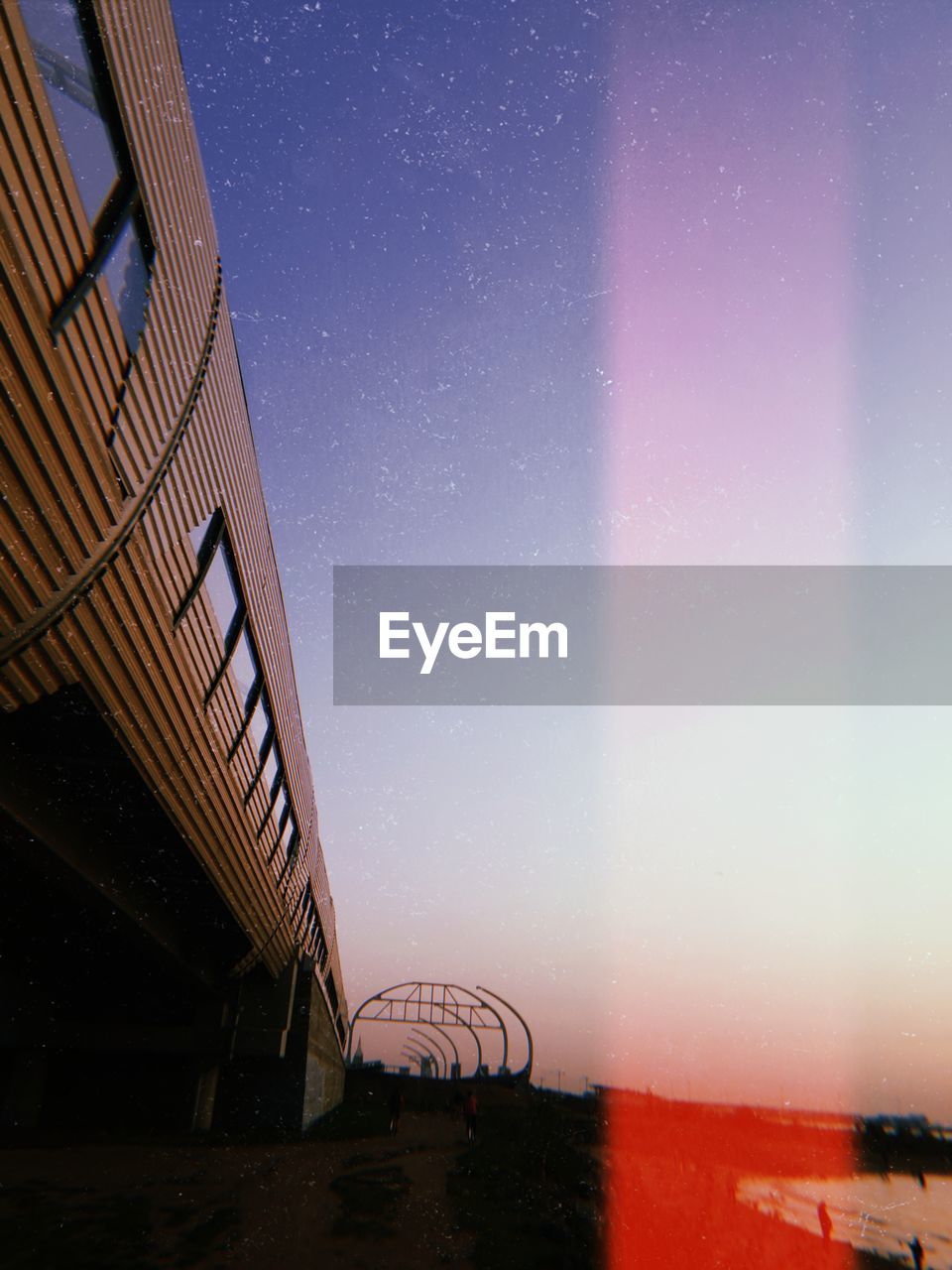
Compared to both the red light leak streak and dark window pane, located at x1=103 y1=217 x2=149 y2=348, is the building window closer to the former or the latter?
dark window pane, located at x1=103 y1=217 x2=149 y2=348

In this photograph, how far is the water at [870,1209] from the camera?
27.6m

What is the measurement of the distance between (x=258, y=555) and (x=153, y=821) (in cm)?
304

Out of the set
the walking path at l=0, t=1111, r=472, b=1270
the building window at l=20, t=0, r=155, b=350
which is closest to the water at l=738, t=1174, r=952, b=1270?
the walking path at l=0, t=1111, r=472, b=1270

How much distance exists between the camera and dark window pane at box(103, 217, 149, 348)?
420 centimetres

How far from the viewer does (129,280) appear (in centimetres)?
441

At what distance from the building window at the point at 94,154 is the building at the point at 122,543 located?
0.05 ft

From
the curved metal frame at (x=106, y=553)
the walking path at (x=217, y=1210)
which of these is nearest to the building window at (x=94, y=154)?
the curved metal frame at (x=106, y=553)

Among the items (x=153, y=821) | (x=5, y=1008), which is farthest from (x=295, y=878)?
(x=153, y=821)

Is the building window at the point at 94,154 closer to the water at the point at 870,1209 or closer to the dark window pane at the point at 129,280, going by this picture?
the dark window pane at the point at 129,280

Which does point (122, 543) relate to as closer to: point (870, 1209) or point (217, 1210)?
point (217, 1210)

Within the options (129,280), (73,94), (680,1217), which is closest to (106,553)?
(129,280)

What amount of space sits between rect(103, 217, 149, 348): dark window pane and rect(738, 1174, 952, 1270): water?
3120 cm

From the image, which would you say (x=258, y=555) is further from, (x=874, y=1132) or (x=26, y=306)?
(x=874, y=1132)

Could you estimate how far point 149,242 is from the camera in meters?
4.60
